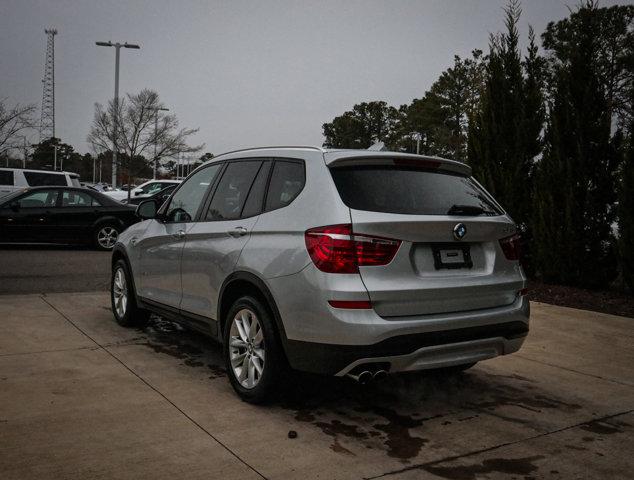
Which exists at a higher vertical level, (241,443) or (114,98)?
(114,98)

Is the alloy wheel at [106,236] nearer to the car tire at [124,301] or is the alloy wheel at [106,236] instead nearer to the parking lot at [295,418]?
the car tire at [124,301]

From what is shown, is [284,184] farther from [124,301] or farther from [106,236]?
[106,236]

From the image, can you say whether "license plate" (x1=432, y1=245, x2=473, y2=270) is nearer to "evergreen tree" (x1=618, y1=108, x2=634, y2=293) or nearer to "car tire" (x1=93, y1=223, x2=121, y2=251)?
"evergreen tree" (x1=618, y1=108, x2=634, y2=293)

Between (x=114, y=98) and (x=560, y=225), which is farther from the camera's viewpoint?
(x=114, y=98)

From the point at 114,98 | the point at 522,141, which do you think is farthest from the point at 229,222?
the point at 114,98

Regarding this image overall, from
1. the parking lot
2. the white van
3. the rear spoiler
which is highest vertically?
the white van

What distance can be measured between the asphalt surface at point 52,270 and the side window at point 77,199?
1.08m

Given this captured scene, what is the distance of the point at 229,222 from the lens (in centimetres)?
454

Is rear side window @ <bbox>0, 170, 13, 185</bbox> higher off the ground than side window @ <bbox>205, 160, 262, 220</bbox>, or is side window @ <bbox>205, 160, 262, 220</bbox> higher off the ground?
rear side window @ <bbox>0, 170, 13, 185</bbox>

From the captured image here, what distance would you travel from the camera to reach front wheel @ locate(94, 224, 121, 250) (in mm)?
14232

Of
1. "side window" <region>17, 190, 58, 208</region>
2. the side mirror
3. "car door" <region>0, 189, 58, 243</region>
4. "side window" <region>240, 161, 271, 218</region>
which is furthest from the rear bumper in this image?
"side window" <region>17, 190, 58, 208</region>

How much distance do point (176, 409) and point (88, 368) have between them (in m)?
1.21

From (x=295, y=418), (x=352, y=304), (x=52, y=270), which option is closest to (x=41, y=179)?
(x=52, y=270)

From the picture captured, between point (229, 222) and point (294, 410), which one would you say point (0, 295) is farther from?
point (294, 410)
